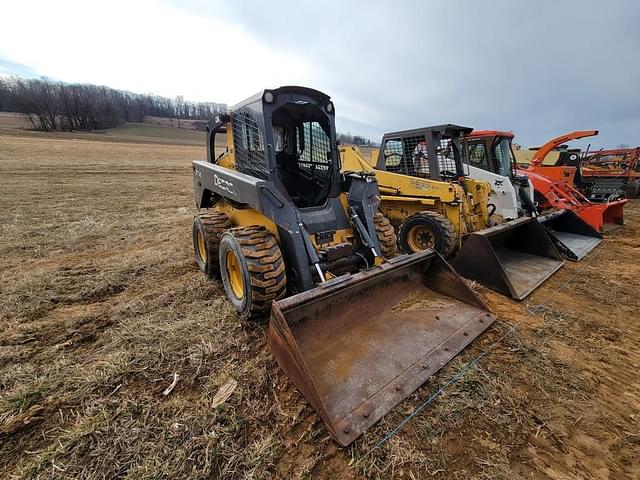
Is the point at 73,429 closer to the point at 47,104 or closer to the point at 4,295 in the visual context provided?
the point at 4,295

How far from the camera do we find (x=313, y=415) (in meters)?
2.02

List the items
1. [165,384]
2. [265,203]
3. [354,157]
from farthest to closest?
1. [354,157]
2. [265,203]
3. [165,384]

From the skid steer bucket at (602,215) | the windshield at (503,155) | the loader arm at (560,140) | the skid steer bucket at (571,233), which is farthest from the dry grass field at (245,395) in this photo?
the loader arm at (560,140)

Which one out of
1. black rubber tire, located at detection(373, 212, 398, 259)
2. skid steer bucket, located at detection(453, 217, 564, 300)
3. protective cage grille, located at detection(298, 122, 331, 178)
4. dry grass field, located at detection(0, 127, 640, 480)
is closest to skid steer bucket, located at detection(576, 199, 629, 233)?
skid steer bucket, located at detection(453, 217, 564, 300)

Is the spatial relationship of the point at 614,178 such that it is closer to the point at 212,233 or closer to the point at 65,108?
the point at 212,233

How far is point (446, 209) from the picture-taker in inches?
201

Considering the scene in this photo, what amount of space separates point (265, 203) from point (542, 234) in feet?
13.9

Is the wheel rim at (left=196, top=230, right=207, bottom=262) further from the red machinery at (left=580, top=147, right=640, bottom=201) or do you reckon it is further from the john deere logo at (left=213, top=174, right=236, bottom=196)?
the red machinery at (left=580, top=147, right=640, bottom=201)

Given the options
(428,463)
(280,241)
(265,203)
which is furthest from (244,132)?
(428,463)

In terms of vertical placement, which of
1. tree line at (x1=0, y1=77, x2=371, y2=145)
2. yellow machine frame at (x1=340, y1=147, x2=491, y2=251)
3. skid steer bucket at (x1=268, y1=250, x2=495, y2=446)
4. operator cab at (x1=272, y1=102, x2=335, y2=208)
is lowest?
skid steer bucket at (x1=268, y1=250, x2=495, y2=446)

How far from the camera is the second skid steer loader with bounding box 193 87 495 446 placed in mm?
2125

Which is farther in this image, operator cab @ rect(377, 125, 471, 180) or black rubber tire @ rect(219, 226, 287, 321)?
operator cab @ rect(377, 125, 471, 180)

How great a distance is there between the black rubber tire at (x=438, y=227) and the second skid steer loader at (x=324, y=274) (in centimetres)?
139

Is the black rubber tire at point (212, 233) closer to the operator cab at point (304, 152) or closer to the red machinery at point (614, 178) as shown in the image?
the operator cab at point (304, 152)
